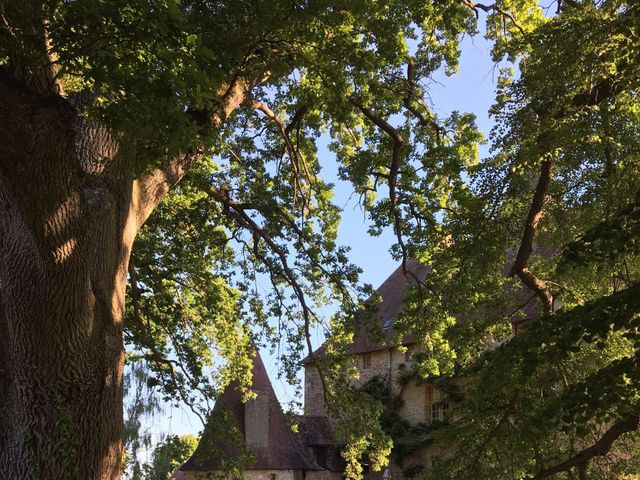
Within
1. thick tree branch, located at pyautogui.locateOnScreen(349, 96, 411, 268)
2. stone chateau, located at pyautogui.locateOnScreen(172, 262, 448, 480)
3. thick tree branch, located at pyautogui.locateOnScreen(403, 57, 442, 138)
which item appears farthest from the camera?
stone chateau, located at pyautogui.locateOnScreen(172, 262, 448, 480)

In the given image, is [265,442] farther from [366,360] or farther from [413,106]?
[413,106]

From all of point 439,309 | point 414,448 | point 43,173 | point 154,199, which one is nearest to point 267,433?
point 414,448

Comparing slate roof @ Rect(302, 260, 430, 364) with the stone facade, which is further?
slate roof @ Rect(302, 260, 430, 364)

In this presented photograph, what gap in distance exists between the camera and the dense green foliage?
4.75m

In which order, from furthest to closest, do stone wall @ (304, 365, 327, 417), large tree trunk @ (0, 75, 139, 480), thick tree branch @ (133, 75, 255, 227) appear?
1. stone wall @ (304, 365, 327, 417)
2. thick tree branch @ (133, 75, 255, 227)
3. large tree trunk @ (0, 75, 139, 480)

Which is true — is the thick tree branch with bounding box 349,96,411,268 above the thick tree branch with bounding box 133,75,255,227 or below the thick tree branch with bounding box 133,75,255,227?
above

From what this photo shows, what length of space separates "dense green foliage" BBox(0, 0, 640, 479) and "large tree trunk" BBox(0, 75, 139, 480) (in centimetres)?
52

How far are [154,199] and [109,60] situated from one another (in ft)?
8.25

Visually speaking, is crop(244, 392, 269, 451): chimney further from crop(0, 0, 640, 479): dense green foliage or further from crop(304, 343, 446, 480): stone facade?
crop(0, 0, 640, 479): dense green foliage

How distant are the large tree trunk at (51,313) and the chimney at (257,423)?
17826 mm

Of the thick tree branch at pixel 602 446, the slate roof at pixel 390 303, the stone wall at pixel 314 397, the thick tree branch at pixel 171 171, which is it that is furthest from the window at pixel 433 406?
the thick tree branch at pixel 171 171

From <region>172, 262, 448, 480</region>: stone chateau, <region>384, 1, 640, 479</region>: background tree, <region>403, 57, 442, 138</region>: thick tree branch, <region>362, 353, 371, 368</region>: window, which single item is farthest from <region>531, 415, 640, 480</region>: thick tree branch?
<region>362, 353, 371, 368</region>: window

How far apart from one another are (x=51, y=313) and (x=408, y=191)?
23.5 ft

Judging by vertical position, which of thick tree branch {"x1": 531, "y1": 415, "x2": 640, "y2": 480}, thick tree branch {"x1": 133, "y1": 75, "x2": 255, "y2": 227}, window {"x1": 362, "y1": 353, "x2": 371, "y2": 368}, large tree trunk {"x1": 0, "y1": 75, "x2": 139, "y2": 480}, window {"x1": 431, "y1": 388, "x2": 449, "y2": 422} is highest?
window {"x1": 362, "y1": 353, "x2": 371, "y2": 368}
